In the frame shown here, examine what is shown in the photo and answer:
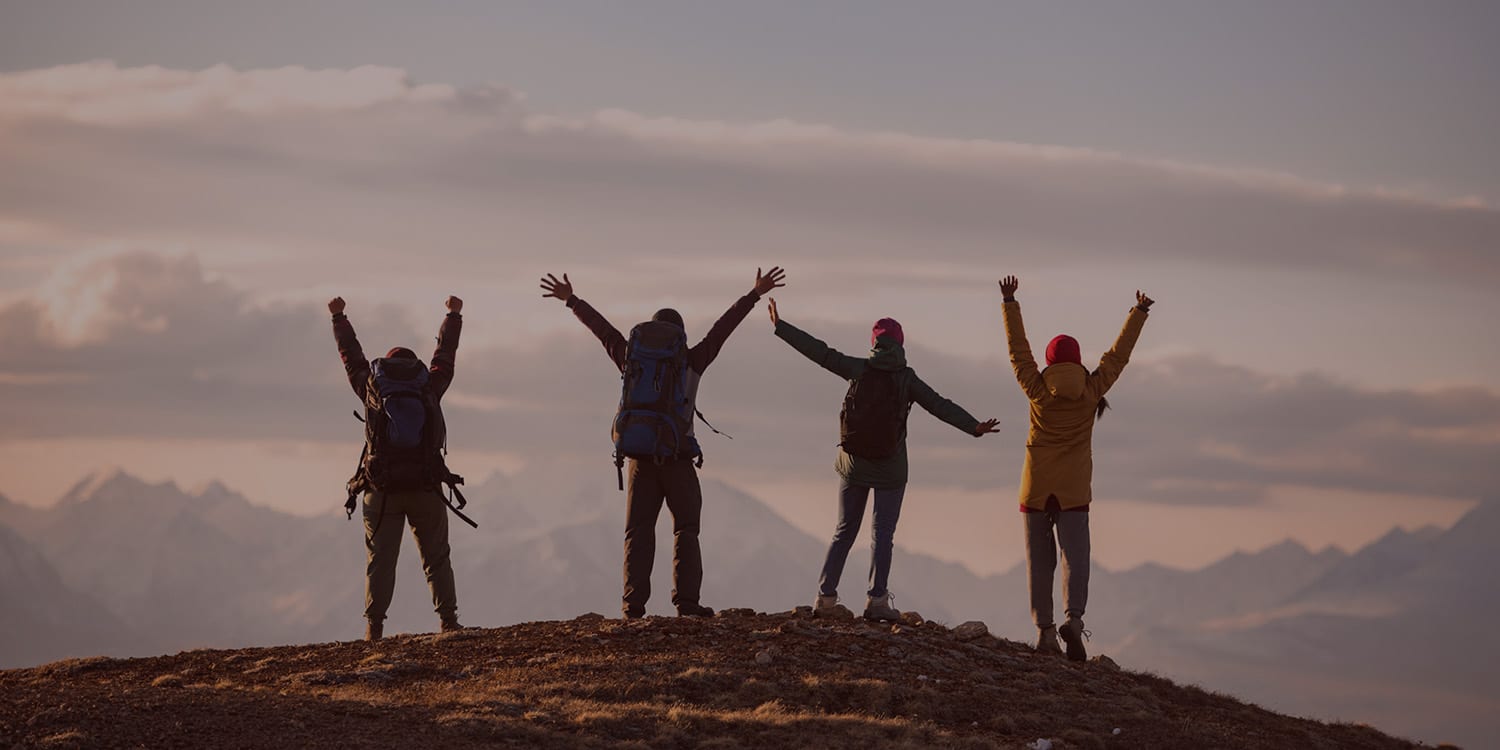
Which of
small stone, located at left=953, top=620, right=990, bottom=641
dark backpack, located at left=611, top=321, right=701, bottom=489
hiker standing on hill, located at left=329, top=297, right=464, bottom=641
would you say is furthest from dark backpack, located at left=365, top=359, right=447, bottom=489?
small stone, located at left=953, top=620, right=990, bottom=641

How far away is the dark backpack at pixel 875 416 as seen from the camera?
1986 cm

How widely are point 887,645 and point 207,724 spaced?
7817 millimetres

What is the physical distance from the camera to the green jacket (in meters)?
20.0

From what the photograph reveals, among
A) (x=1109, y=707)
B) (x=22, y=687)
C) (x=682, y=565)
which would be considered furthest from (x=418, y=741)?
(x=1109, y=707)

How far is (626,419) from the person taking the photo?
66.7 feet

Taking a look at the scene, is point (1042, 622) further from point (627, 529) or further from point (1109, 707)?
point (627, 529)

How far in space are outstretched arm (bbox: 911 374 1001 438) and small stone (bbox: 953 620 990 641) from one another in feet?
9.30

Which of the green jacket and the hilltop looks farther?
the green jacket

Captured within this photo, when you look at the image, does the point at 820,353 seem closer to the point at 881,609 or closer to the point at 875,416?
the point at 875,416

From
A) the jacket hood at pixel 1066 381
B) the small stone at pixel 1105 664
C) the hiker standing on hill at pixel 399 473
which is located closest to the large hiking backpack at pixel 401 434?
the hiker standing on hill at pixel 399 473

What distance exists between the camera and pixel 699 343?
20.6 m

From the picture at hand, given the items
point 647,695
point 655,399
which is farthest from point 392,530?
point 647,695

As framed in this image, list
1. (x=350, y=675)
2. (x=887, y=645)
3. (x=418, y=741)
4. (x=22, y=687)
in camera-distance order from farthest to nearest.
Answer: (x=887, y=645) < (x=350, y=675) < (x=22, y=687) < (x=418, y=741)

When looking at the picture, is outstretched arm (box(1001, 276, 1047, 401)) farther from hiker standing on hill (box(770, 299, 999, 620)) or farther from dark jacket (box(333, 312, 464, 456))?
dark jacket (box(333, 312, 464, 456))
